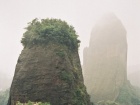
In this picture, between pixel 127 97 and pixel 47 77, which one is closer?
pixel 47 77

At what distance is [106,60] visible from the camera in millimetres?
91000

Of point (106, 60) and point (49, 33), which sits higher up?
point (106, 60)

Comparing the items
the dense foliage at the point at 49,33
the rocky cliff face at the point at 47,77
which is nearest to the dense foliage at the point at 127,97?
the dense foliage at the point at 49,33

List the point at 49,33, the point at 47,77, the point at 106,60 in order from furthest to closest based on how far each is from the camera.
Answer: the point at 106,60 < the point at 49,33 < the point at 47,77

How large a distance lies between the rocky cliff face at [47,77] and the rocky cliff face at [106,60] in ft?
174

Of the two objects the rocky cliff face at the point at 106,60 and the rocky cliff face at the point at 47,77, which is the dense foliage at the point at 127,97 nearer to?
the rocky cliff face at the point at 106,60

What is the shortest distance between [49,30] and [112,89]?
5697 centimetres

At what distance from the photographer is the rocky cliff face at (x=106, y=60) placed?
82.4 m

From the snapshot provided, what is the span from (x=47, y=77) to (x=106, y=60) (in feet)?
222

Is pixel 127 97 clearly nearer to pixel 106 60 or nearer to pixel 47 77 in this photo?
pixel 106 60

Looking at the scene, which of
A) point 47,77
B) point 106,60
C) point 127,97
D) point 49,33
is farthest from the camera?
point 106,60

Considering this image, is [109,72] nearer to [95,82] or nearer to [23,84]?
[95,82]

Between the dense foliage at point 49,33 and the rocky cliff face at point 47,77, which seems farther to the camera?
the dense foliage at point 49,33

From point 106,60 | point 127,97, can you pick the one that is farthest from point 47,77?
point 106,60
